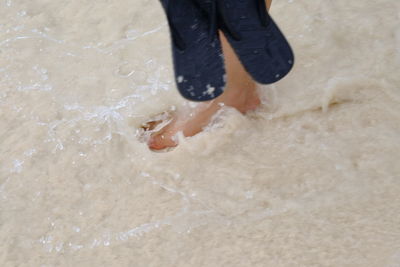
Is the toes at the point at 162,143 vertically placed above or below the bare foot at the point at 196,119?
below

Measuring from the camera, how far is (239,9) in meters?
1.31

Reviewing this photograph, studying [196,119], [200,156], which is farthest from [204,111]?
[200,156]

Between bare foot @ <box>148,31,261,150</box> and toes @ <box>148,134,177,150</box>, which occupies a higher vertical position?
bare foot @ <box>148,31,261,150</box>

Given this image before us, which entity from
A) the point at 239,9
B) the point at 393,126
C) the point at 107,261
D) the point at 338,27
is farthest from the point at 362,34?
the point at 107,261

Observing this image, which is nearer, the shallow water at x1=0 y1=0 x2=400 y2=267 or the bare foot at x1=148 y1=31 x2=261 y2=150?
the shallow water at x1=0 y1=0 x2=400 y2=267

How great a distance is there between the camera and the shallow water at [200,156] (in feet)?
4.45

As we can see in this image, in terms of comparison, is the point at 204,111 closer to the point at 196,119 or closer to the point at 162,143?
the point at 196,119

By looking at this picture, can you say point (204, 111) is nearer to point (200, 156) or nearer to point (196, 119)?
point (196, 119)

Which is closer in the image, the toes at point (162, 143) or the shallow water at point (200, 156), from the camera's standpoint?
the shallow water at point (200, 156)

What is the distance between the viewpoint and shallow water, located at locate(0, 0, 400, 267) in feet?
4.45

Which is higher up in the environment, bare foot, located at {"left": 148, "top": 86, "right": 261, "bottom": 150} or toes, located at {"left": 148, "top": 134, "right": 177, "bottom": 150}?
bare foot, located at {"left": 148, "top": 86, "right": 261, "bottom": 150}

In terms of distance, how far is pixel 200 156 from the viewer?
62.7 inches

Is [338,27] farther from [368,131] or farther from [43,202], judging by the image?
[43,202]

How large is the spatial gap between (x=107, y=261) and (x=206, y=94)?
52 centimetres
